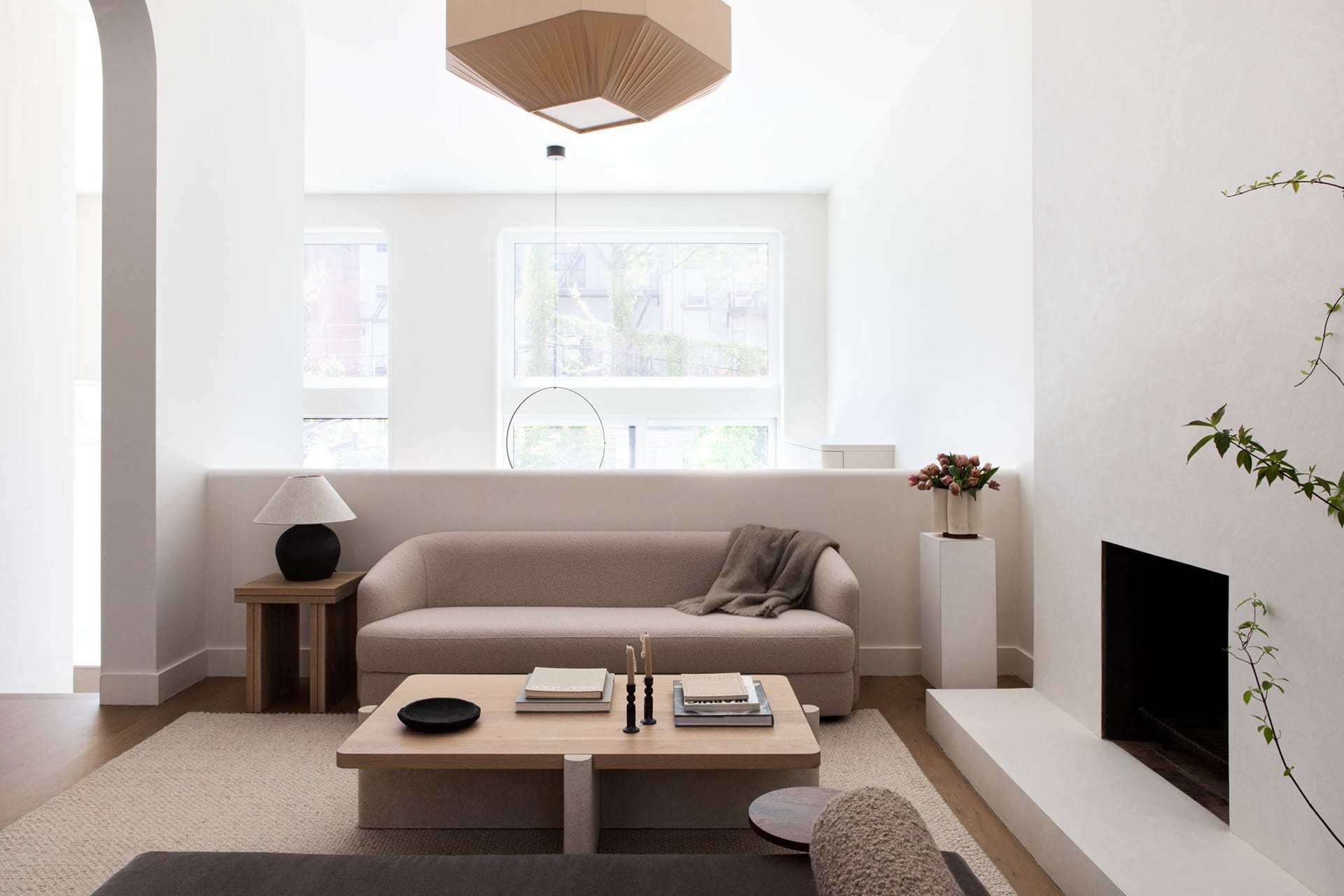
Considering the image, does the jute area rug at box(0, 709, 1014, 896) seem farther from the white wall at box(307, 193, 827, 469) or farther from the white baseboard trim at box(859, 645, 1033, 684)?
the white wall at box(307, 193, 827, 469)

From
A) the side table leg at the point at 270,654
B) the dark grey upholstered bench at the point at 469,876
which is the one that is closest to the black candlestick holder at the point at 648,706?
the dark grey upholstered bench at the point at 469,876

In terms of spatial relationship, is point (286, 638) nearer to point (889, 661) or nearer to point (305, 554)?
point (305, 554)

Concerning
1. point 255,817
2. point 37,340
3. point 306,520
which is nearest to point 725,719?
point 255,817

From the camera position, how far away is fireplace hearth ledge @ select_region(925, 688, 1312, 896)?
1.80m

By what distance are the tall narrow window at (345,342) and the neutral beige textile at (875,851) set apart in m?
7.12

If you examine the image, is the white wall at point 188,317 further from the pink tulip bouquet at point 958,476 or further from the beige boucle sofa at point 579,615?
the pink tulip bouquet at point 958,476

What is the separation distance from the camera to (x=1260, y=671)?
1.89 metres

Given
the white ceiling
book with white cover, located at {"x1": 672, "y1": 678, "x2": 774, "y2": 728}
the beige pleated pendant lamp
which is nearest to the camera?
book with white cover, located at {"x1": 672, "y1": 678, "x2": 774, "y2": 728}

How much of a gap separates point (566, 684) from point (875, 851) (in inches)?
60.0

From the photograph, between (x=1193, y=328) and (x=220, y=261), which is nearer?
(x=1193, y=328)

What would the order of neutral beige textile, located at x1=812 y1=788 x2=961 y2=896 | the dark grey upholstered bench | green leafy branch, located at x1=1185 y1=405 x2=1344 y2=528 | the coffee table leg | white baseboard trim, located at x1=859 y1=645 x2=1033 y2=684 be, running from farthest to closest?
white baseboard trim, located at x1=859 y1=645 x2=1033 y2=684, the coffee table leg, green leafy branch, located at x1=1185 y1=405 x2=1344 y2=528, the dark grey upholstered bench, neutral beige textile, located at x1=812 y1=788 x2=961 y2=896

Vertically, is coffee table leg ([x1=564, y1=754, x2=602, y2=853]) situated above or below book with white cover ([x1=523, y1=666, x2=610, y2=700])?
below

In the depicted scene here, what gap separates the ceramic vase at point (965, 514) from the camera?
11.2 feet

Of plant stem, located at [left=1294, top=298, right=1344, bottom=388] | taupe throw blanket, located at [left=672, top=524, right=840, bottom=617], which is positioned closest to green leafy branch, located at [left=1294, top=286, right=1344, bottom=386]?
plant stem, located at [left=1294, top=298, right=1344, bottom=388]
